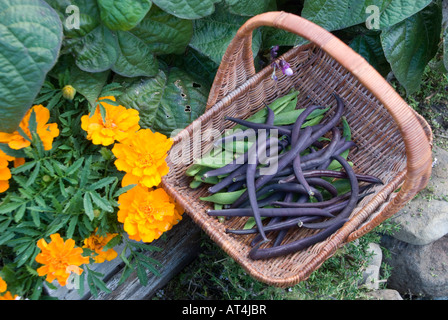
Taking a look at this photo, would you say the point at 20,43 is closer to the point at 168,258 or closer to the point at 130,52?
the point at 130,52

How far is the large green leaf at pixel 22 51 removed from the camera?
3.92 feet

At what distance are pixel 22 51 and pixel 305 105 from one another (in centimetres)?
126

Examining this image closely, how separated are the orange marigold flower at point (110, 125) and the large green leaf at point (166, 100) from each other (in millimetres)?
202

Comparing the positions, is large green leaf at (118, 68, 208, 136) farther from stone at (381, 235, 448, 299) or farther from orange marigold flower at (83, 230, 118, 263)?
stone at (381, 235, 448, 299)

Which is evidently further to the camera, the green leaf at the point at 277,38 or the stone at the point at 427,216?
the stone at the point at 427,216

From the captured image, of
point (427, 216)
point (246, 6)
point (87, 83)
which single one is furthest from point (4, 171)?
point (427, 216)

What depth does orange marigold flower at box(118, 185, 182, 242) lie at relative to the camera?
1370mm

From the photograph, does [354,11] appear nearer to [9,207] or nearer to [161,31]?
[161,31]

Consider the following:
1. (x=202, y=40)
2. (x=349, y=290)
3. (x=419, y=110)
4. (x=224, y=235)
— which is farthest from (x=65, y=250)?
(x=419, y=110)

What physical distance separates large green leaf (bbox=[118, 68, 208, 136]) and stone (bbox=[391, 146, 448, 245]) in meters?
1.20

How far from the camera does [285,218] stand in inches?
64.8

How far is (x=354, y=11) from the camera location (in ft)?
5.36

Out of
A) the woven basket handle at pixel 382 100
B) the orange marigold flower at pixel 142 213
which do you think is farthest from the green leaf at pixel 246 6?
the orange marigold flower at pixel 142 213

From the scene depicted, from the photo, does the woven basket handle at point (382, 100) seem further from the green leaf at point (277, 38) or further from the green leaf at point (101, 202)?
the green leaf at point (101, 202)
